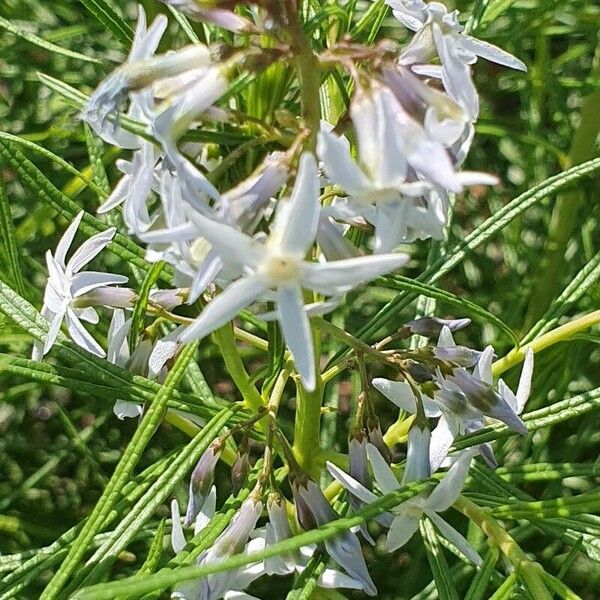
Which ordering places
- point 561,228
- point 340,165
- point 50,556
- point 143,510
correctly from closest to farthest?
1. point 340,165
2. point 143,510
3. point 50,556
4. point 561,228

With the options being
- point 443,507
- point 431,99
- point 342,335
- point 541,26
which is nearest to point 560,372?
point 541,26

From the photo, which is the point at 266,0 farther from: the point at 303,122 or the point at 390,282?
the point at 390,282

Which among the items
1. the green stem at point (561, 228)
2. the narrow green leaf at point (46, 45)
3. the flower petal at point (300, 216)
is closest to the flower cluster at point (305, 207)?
the flower petal at point (300, 216)

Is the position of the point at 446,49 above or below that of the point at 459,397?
above

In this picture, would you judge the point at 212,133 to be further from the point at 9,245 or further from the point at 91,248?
the point at 9,245

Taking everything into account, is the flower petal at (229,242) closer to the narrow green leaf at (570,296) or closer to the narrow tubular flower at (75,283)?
the narrow tubular flower at (75,283)

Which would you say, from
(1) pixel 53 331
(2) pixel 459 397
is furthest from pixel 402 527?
(1) pixel 53 331
